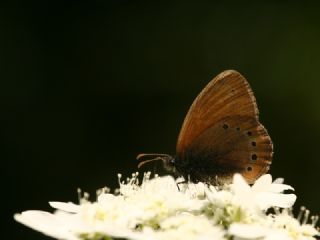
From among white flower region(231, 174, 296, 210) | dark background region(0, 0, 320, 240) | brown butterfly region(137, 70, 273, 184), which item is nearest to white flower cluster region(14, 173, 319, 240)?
white flower region(231, 174, 296, 210)

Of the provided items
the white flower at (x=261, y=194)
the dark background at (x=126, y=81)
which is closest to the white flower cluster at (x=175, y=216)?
the white flower at (x=261, y=194)

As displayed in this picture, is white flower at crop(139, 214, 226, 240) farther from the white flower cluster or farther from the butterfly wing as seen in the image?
the butterfly wing

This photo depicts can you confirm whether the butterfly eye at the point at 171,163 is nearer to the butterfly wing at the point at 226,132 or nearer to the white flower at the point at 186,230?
the butterfly wing at the point at 226,132

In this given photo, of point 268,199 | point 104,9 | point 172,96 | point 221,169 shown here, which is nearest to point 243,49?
point 172,96

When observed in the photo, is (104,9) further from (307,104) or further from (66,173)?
(307,104)

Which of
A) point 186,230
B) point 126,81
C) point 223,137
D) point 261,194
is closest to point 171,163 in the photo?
point 223,137

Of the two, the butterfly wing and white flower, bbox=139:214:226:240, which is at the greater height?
the butterfly wing
